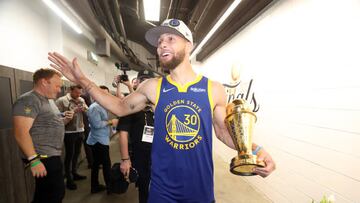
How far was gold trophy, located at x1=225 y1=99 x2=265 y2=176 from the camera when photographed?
105 cm

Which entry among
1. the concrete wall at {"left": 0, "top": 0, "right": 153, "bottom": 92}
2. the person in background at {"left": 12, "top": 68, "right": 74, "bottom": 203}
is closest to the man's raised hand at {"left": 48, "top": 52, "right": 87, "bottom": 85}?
the person in background at {"left": 12, "top": 68, "right": 74, "bottom": 203}

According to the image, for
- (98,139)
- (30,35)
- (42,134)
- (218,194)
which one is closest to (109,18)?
(30,35)

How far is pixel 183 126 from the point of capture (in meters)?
1.25

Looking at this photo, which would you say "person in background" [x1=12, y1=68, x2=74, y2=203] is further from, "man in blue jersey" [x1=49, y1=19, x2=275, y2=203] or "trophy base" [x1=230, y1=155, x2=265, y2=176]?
"trophy base" [x1=230, y1=155, x2=265, y2=176]

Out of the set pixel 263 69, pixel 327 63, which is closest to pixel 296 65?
pixel 327 63

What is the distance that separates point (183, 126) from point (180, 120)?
0.04 metres

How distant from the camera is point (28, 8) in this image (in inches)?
124

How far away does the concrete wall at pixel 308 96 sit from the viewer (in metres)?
1.88

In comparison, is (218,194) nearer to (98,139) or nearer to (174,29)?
(98,139)

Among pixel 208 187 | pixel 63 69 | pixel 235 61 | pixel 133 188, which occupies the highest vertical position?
pixel 235 61

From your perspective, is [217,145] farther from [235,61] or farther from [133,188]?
[133,188]

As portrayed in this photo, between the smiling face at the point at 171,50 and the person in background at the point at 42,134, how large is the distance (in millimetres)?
1310

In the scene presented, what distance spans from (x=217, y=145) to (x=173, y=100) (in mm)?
4997

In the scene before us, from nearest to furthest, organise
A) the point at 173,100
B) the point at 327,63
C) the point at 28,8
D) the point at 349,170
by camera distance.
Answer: the point at 173,100, the point at 349,170, the point at 327,63, the point at 28,8
